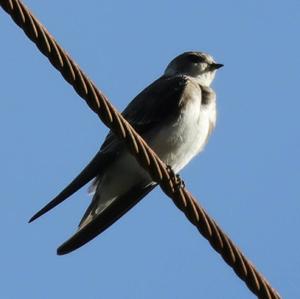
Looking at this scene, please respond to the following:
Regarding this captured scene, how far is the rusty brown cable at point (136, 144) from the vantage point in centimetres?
329

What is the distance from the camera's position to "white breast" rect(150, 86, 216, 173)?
6098 millimetres

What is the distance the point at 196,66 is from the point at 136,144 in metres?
4.26

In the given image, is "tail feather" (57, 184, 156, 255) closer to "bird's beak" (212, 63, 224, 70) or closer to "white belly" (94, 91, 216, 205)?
"white belly" (94, 91, 216, 205)

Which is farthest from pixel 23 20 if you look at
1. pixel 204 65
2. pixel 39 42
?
pixel 204 65

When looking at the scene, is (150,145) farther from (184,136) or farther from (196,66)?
(196,66)

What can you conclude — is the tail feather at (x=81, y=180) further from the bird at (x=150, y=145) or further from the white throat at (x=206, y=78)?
the white throat at (x=206, y=78)

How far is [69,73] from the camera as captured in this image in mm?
3418

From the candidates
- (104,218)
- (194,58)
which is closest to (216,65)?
(194,58)

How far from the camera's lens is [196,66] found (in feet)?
25.9

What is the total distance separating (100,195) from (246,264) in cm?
261

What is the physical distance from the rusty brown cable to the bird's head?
348 cm

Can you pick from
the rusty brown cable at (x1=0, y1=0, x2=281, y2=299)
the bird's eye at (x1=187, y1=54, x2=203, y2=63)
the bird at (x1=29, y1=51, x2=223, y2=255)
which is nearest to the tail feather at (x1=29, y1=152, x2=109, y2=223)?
the bird at (x1=29, y1=51, x2=223, y2=255)

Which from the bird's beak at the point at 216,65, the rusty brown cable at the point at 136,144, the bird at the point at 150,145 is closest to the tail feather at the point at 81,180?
the bird at the point at 150,145

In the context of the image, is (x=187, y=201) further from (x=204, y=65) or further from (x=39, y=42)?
(x=204, y=65)
